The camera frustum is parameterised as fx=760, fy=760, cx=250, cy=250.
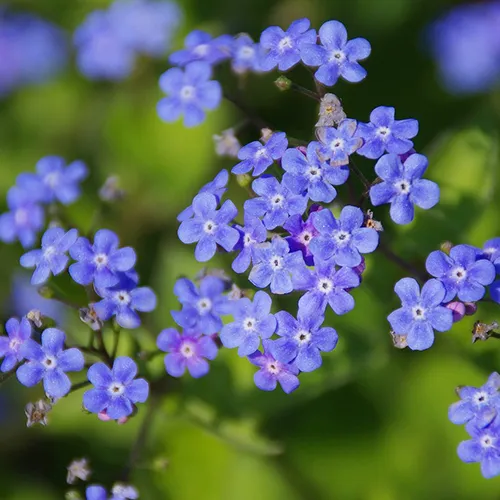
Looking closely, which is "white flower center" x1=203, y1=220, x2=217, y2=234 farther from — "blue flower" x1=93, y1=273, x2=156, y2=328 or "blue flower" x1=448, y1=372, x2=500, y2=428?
"blue flower" x1=448, y1=372, x2=500, y2=428

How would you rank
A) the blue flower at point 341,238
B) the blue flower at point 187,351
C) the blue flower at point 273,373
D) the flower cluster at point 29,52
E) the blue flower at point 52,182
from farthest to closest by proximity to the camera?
the flower cluster at point 29,52 < the blue flower at point 52,182 < the blue flower at point 187,351 < the blue flower at point 273,373 < the blue flower at point 341,238

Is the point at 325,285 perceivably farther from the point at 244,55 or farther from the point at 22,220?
the point at 22,220

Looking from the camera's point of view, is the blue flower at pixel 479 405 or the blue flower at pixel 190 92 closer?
the blue flower at pixel 479 405

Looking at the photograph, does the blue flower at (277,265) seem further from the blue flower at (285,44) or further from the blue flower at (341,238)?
the blue flower at (285,44)

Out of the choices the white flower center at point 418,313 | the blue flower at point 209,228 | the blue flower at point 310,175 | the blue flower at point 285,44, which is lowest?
the white flower center at point 418,313

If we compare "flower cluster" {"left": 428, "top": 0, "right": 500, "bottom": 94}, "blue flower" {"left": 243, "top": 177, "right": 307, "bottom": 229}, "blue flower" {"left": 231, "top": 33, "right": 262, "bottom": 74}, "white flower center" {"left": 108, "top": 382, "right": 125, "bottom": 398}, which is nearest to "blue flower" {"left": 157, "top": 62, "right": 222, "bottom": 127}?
"blue flower" {"left": 231, "top": 33, "right": 262, "bottom": 74}

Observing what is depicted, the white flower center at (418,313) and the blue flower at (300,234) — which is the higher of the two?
the blue flower at (300,234)

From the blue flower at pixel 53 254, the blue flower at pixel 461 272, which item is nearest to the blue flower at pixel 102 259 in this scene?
the blue flower at pixel 53 254
